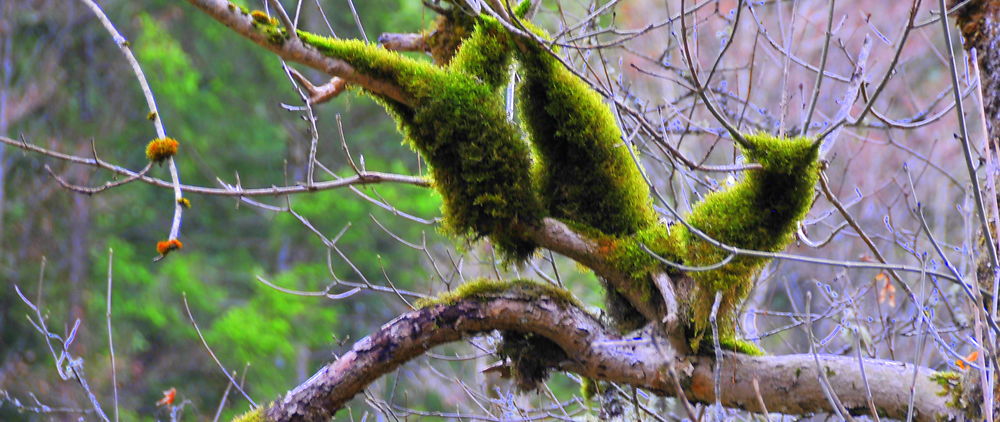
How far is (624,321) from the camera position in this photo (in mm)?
2971

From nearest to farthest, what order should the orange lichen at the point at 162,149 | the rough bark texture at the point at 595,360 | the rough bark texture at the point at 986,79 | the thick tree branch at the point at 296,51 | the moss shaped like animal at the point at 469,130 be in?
the orange lichen at the point at 162,149, the rough bark texture at the point at 986,79, the thick tree branch at the point at 296,51, the rough bark texture at the point at 595,360, the moss shaped like animal at the point at 469,130

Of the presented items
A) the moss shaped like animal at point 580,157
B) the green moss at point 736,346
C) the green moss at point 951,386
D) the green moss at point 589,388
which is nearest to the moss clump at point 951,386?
the green moss at point 951,386

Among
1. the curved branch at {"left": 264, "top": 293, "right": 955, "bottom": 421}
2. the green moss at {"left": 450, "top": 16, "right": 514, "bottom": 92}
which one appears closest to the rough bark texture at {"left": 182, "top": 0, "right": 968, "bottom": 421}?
the curved branch at {"left": 264, "top": 293, "right": 955, "bottom": 421}

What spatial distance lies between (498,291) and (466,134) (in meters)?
0.53

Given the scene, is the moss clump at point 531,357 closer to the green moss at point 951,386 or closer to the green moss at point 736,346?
the green moss at point 736,346

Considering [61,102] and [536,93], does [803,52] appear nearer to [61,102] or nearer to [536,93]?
[536,93]

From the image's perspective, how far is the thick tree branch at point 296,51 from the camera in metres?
2.37

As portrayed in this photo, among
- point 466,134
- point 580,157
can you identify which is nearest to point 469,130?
point 466,134

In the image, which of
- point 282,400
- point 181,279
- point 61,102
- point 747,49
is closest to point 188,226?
point 181,279

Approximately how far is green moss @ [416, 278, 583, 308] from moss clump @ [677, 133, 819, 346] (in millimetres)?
434

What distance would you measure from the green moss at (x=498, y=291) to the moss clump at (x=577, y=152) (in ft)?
0.91

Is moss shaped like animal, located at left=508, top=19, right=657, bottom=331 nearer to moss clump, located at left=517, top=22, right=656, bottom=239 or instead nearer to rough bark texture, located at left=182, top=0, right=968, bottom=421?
moss clump, located at left=517, top=22, right=656, bottom=239

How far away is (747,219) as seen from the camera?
8.48ft

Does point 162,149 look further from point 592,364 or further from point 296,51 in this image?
point 592,364
